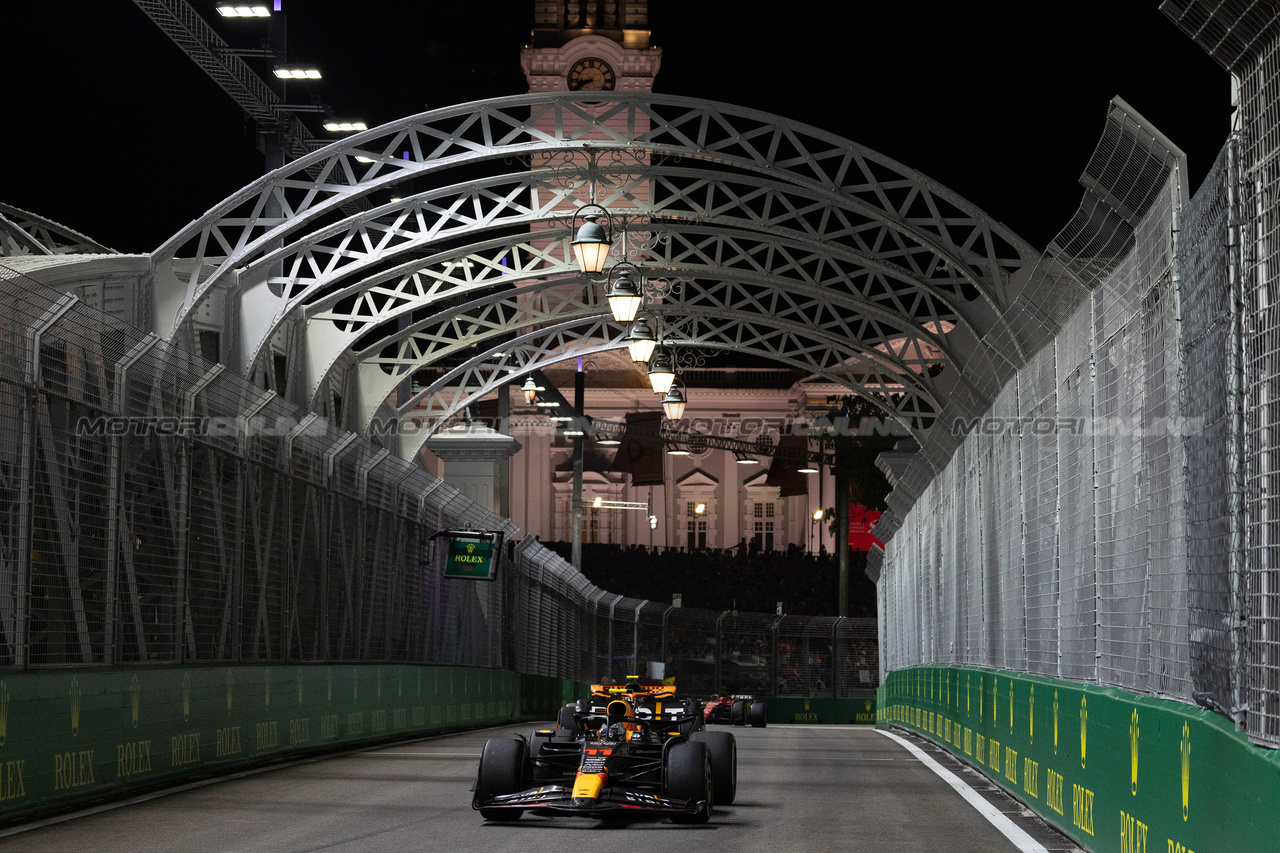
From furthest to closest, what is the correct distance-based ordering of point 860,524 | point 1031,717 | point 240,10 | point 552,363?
point 860,524 → point 552,363 → point 240,10 → point 1031,717

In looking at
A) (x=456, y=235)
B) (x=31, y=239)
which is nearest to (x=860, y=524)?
(x=456, y=235)

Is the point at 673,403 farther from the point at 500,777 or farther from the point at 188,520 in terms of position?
the point at 500,777

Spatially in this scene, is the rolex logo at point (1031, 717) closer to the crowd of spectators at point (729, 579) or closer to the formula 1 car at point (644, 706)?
the formula 1 car at point (644, 706)

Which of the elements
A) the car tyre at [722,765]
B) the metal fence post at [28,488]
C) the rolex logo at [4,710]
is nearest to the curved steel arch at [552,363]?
the car tyre at [722,765]

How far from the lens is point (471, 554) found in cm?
2358

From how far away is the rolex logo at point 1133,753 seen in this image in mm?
6820

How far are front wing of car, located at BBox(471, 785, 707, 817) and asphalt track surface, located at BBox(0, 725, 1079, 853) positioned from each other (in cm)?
12

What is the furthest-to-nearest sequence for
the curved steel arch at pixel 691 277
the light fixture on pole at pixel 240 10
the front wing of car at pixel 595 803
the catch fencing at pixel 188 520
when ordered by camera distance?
1. the curved steel arch at pixel 691 277
2. the light fixture on pole at pixel 240 10
3. the catch fencing at pixel 188 520
4. the front wing of car at pixel 595 803

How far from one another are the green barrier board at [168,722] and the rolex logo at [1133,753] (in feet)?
20.3

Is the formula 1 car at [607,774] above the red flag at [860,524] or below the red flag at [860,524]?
below

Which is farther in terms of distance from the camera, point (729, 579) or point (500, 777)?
point (729, 579)

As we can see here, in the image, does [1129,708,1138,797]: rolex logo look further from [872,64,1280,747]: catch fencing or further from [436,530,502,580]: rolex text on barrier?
[436,530,502,580]: rolex text on barrier

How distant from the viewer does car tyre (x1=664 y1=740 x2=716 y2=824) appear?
962 centimetres

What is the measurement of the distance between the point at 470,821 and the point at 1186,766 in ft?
16.5
